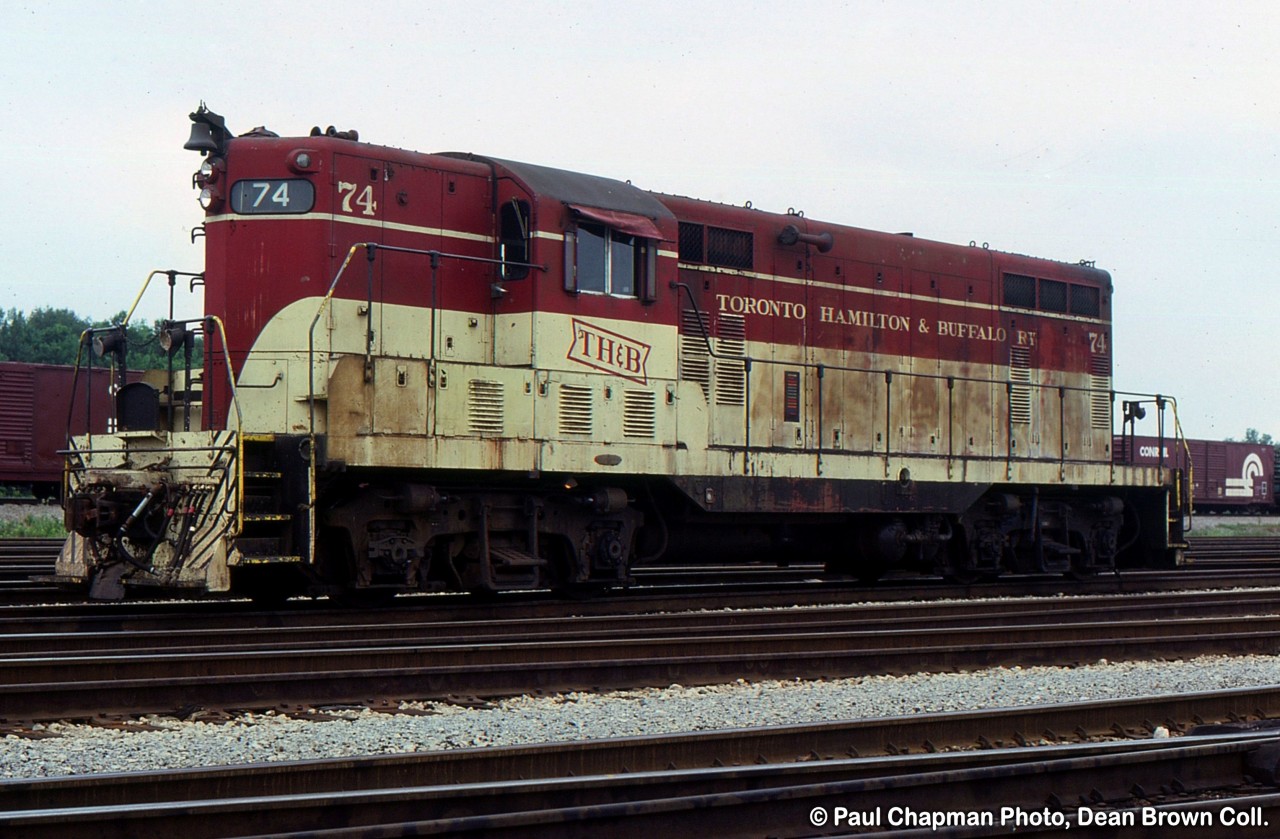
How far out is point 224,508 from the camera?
9008mm

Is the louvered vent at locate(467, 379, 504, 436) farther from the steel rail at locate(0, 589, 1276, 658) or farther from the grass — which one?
the grass

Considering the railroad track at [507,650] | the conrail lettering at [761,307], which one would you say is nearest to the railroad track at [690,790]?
the railroad track at [507,650]

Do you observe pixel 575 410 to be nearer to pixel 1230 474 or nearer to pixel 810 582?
pixel 810 582

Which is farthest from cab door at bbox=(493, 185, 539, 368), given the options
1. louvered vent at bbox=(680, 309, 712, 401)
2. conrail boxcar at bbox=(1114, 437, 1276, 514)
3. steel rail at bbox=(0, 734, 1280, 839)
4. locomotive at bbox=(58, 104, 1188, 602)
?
conrail boxcar at bbox=(1114, 437, 1276, 514)

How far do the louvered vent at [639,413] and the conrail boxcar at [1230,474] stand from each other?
97.1ft

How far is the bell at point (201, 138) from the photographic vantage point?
10.2m

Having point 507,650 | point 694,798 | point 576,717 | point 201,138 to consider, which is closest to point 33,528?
point 201,138

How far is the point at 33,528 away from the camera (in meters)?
21.7

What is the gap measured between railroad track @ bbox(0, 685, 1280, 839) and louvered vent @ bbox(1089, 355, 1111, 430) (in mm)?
10660

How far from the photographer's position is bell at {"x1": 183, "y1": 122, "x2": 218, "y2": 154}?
400 inches

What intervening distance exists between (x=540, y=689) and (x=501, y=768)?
2.24 metres

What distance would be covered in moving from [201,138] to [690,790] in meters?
7.45

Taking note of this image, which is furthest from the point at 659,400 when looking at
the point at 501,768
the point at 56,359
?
the point at 56,359

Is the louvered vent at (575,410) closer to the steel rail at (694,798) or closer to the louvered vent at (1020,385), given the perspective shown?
the louvered vent at (1020,385)
